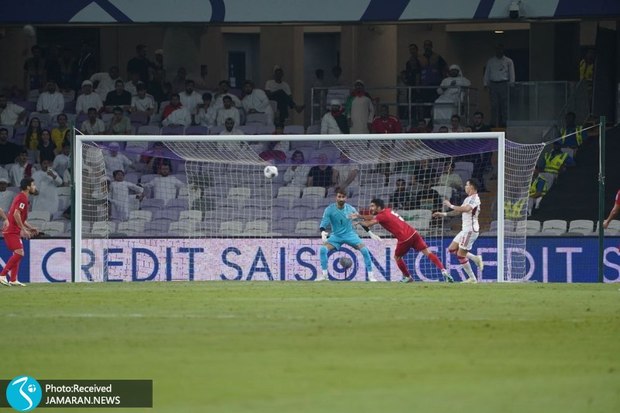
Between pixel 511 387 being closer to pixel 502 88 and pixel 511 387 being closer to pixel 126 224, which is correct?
pixel 126 224

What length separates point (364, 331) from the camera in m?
15.3

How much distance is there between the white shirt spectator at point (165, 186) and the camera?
28520 mm

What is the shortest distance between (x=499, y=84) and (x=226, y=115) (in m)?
6.24

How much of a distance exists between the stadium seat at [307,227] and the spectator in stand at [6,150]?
23.0 feet

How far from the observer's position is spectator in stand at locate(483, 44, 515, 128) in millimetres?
31391

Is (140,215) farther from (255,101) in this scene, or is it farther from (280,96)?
(280,96)

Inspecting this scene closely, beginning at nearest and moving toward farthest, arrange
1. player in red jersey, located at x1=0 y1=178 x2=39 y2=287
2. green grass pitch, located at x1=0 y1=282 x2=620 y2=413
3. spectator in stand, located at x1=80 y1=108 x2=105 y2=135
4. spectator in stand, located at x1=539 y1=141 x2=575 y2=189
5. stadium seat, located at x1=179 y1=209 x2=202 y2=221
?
green grass pitch, located at x1=0 y1=282 x2=620 y2=413 < player in red jersey, located at x1=0 y1=178 x2=39 y2=287 < stadium seat, located at x1=179 y1=209 x2=202 y2=221 < spectator in stand, located at x1=539 y1=141 x2=575 y2=189 < spectator in stand, located at x1=80 y1=108 x2=105 y2=135

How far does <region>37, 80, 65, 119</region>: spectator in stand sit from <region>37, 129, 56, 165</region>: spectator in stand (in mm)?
1891

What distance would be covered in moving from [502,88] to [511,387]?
20460 mm

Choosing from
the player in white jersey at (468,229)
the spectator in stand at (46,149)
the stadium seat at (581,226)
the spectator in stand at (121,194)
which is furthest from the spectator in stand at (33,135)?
the stadium seat at (581,226)

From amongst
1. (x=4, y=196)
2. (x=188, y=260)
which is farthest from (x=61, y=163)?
(x=188, y=260)

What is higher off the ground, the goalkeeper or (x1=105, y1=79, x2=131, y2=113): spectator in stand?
(x1=105, y1=79, x2=131, y2=113): spectator in stand

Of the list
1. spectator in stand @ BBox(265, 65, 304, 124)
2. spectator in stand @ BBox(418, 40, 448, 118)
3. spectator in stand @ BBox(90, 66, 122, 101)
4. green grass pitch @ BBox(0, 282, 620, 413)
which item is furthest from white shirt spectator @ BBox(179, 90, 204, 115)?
green grass pitch @ BBox(0, 282, 620, 413)

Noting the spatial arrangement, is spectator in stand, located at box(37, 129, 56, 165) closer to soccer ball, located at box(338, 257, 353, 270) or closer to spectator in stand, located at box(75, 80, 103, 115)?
spectator in stand, located at box(75, 80, 103, 115)
